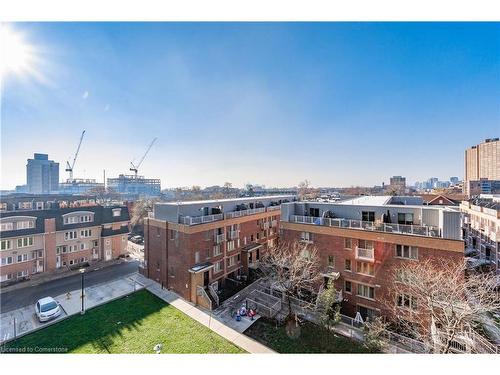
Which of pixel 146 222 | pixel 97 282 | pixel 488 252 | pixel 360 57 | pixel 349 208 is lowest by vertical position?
pixel 97 282

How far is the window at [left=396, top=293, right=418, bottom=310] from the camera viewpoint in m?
8.88

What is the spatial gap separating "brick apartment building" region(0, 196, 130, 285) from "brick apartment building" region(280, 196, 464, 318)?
52.6 feet

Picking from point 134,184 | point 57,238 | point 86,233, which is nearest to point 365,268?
point 86,233

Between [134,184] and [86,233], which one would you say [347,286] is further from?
[134,184]

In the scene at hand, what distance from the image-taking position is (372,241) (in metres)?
9.96

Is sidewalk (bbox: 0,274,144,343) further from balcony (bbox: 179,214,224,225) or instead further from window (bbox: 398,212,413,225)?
window (bbox: 398,212,413,225)

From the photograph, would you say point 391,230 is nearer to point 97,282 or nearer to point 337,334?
point 337,334

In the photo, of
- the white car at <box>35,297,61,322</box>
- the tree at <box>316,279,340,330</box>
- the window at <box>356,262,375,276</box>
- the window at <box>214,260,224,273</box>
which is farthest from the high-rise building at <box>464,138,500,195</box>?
the white car at <box>35,297,61,322</box>

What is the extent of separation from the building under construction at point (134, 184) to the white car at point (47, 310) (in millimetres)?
85181

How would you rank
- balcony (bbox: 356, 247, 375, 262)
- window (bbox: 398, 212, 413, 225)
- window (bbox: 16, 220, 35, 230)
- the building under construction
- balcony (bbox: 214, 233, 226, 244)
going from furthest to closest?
the building under construction < window (bbox: 16, 220, 35, 230) < balcony (bbox: 214, 233, 226, 244) < window (bbox: 398, 212, 413, 225) < balcony (bbox: 356, 247, 375, 262)

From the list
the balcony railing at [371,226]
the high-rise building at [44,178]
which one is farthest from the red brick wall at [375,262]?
the high-rise building at [44,178]

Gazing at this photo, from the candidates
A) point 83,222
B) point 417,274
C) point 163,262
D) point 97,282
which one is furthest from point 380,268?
point 83,222

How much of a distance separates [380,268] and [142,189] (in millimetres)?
106084

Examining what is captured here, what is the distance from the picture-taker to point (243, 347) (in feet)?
27.3
